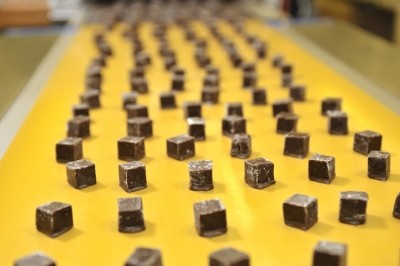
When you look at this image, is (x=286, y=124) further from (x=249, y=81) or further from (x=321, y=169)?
(x=249, y=81)

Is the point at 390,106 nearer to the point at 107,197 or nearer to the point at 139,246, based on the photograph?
the point at 107,197

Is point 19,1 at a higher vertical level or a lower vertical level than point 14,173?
higher

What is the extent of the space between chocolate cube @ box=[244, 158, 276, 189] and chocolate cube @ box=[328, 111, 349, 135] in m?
0.63

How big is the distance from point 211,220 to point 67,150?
0.81 metres

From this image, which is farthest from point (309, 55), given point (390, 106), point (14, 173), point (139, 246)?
point (139, 246)

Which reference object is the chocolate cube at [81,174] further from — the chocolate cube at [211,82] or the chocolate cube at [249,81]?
the chocolate cube at [249,81]

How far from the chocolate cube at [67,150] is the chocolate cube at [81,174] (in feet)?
0.67

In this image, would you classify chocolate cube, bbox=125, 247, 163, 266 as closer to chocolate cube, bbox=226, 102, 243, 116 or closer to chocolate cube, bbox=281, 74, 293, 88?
chocolate cube, bbox=226, 102, 243, 116

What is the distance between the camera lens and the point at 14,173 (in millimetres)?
2281

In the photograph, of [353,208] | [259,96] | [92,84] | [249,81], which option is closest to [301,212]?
[353,208]

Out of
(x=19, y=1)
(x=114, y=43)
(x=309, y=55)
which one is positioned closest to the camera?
(x=309, y=55)

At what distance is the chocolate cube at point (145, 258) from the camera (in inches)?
58.7

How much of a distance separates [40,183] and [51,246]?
50 centimetres

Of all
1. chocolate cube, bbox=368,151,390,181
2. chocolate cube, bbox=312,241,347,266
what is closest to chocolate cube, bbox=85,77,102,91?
chocolate cube, bbox=368,151,390,181
